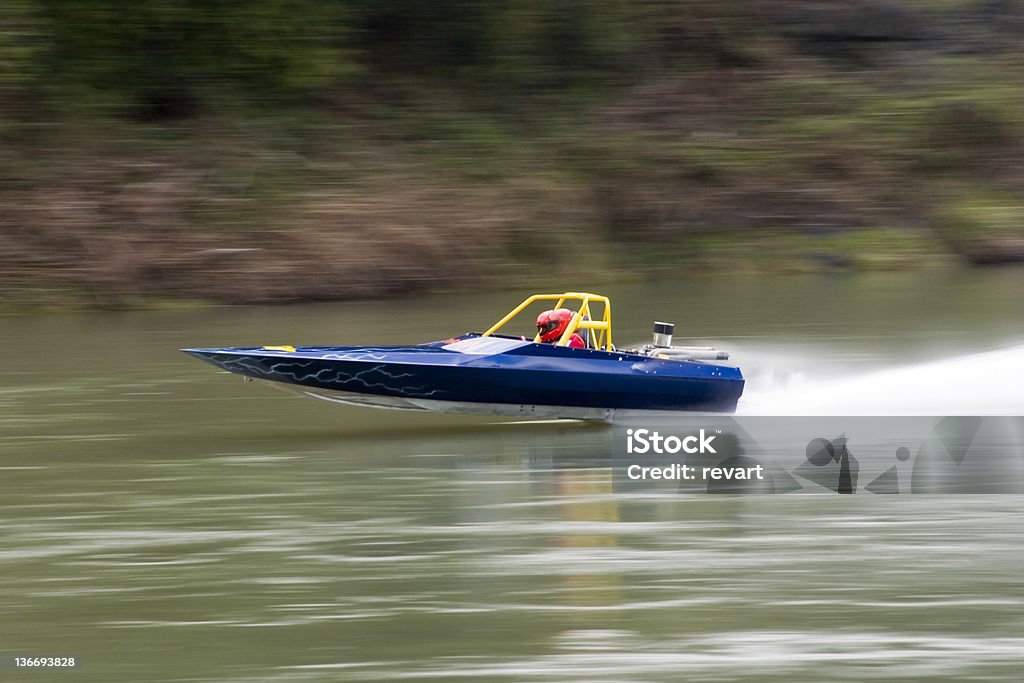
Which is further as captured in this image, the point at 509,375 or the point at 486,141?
the point at 486,141

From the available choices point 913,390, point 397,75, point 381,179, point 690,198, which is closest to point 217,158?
point 381,179

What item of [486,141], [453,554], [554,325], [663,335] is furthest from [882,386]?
[486,141]

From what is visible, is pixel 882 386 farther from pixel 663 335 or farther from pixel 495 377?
pixel 495 377

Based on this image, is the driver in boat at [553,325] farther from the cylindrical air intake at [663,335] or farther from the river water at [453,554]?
the river water at [453,554]

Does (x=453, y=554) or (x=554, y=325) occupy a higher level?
(x=554, y=325)

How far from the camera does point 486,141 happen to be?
95.8 ft

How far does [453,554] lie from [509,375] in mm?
2737

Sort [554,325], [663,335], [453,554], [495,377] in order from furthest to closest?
1. [663,335]
2. [554,325]
3. [495,377]
4. [453,554]

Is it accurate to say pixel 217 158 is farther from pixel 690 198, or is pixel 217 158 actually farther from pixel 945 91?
pixel 945 91

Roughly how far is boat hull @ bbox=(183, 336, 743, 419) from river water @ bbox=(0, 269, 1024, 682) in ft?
1.10

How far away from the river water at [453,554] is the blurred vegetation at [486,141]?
11282 mm

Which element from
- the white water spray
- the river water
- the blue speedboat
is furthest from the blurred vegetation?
the blue speedboat

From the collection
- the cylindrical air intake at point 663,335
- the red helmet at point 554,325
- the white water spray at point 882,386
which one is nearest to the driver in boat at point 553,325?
the red helmet at point 554,325

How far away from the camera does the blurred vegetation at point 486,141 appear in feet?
78.3
